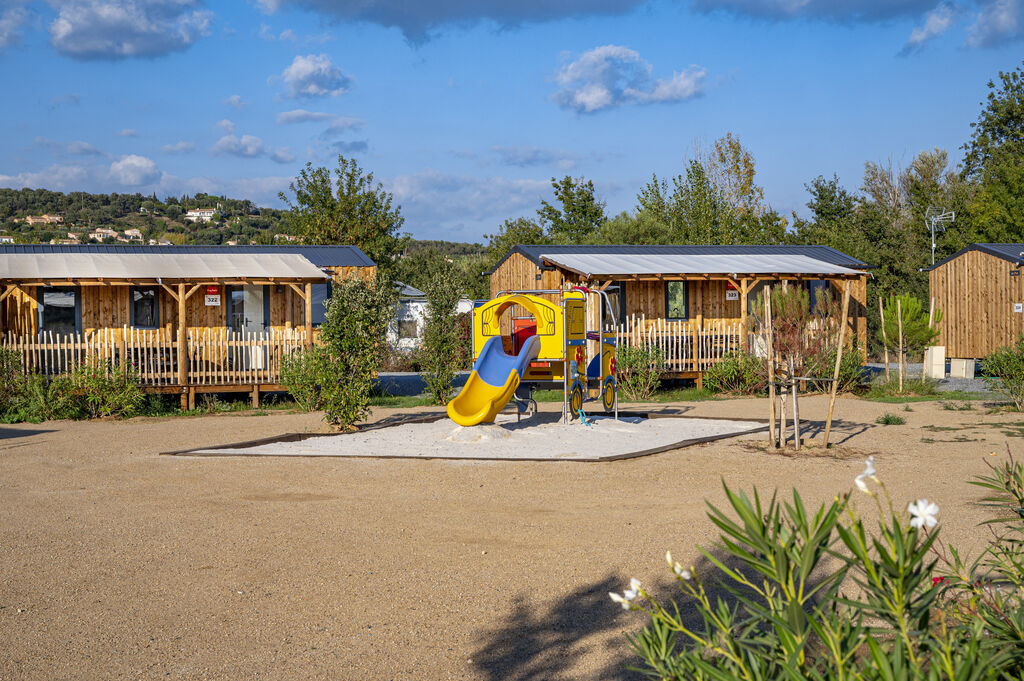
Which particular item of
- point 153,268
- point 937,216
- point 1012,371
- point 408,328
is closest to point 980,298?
point 1012,371

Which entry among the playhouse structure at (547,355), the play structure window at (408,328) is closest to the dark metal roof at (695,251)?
the play structure window at (408,328)

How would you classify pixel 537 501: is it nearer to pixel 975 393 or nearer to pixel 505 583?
pixel 505 583

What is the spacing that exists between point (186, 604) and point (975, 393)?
16154 mm

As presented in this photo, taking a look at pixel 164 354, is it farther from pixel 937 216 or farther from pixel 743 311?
pixel 937 216

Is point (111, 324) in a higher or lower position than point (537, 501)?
higher

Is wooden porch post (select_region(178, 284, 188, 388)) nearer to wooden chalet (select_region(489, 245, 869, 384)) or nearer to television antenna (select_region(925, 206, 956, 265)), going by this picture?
wooden chalet (select_region(489, 245, 869, 384))

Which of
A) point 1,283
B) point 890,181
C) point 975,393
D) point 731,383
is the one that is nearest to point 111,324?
point 1,283

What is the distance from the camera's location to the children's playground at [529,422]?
10.7 metres

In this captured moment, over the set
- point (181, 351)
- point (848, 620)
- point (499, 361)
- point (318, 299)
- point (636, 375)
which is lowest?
point (848, 620)

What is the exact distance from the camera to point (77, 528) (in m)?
7.03

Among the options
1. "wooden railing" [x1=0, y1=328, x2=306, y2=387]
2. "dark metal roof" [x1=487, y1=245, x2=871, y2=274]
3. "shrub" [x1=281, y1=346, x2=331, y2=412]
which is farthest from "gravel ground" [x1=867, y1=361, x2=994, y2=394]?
"wooden railing" [x1=0, y1=328, x2=306, y2=387]

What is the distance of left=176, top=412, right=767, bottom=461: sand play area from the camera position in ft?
34.1

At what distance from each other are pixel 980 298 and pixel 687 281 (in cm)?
943

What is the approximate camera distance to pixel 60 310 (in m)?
18.7
